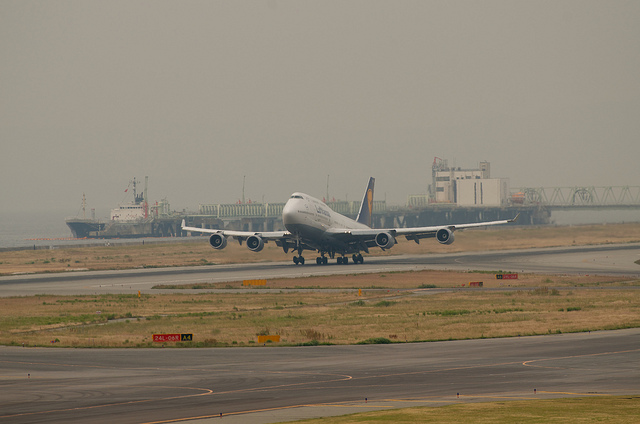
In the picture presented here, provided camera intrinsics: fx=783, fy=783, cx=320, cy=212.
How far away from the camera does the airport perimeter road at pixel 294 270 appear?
265 ft

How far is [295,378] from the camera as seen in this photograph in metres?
30.8

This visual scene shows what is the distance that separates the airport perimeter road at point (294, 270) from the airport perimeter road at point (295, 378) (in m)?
39.9

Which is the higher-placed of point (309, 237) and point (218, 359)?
point (309, 237)

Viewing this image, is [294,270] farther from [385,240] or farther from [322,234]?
[385,240]

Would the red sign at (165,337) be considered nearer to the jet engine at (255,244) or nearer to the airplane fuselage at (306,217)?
the airplane fuselage at (306,217)

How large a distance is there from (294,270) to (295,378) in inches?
2582

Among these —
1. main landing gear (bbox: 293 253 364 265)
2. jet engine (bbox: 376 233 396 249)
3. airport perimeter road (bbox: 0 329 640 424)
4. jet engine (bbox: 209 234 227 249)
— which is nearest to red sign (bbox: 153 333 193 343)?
airport perimeter road (bbox: 0 329 640 424)

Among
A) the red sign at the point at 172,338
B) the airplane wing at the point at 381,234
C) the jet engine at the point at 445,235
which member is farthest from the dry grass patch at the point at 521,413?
the jet engine at the point at 445,235

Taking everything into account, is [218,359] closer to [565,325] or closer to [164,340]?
[164,340]

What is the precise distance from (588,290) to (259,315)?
3097 cm

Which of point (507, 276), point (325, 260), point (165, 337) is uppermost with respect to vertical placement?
point (325, 260)

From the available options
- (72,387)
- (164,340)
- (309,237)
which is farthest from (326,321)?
(309,237)

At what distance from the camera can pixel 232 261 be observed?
117 metres

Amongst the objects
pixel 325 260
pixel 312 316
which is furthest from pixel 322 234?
pixel 312 316
